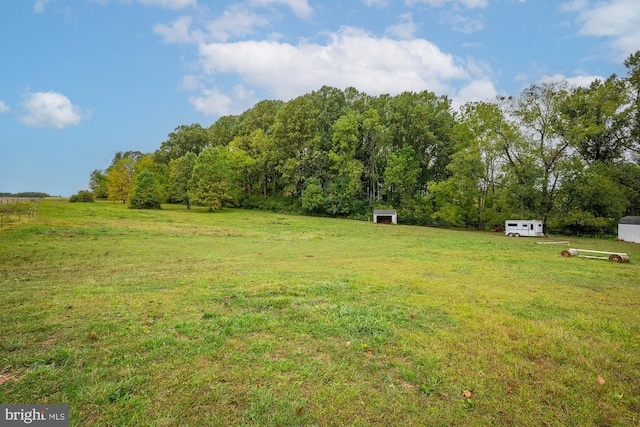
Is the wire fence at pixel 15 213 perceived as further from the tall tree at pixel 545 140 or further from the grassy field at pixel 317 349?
the tall tree at pixel 545 140

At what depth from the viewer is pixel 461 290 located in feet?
26.5

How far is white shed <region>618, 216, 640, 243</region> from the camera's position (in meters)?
25.2

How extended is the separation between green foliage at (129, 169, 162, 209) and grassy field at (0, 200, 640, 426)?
141 feet

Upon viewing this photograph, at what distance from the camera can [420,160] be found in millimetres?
50094

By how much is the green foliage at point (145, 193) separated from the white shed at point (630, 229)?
182 ft

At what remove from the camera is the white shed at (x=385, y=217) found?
4256 centimetres

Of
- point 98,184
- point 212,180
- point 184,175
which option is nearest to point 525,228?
point 212,180

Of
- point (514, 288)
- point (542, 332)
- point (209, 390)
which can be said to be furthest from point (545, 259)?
point (209, 390)

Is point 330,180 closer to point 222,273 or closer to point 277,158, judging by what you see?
point 277,158

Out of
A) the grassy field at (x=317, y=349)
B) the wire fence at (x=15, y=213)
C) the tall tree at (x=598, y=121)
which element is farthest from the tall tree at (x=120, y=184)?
the tall tree at (x=598, y=121)

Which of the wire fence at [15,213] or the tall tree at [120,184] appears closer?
the wire fence at [15,213]

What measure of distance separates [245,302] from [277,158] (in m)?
47.5

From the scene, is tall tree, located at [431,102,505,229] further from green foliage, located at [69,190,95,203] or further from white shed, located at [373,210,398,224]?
green foliage, located at [69,190,95,203]

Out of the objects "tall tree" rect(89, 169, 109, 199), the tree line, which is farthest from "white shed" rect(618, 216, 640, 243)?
"tall tree" rect(89, 169, 109, 199)
